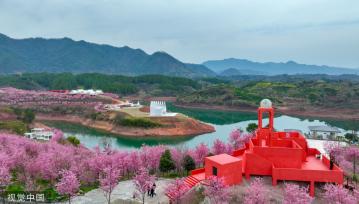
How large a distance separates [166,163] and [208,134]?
38567 mm

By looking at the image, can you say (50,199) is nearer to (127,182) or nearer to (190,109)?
(127,182)

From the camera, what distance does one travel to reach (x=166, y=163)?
28.0m

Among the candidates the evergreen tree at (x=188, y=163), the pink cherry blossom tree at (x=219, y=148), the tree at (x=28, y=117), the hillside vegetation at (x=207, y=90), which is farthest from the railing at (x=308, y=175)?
the hillside vegetation at (x=207, y=90)

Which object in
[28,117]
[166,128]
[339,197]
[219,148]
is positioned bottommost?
[166,128]

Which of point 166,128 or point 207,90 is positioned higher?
point 207,90

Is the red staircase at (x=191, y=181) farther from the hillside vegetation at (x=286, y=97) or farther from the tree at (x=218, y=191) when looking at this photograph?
the hillside vegetation at (x=286, y=97)

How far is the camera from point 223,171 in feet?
66.3

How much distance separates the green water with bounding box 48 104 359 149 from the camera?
56.8 metres

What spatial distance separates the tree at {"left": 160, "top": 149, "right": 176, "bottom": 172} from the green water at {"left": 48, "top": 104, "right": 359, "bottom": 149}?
20.2 metres

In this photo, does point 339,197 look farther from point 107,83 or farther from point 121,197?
point 107,83

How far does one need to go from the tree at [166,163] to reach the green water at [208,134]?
796 inches

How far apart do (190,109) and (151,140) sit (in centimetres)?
4747

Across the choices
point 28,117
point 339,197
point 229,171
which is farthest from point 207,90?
point 339,197

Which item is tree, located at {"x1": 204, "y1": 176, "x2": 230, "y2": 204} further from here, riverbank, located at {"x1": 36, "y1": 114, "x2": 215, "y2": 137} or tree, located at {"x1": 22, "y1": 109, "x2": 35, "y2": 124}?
tree, located at {"x1": 22, "y1": 109, "x2": 35, "y2": 124}
